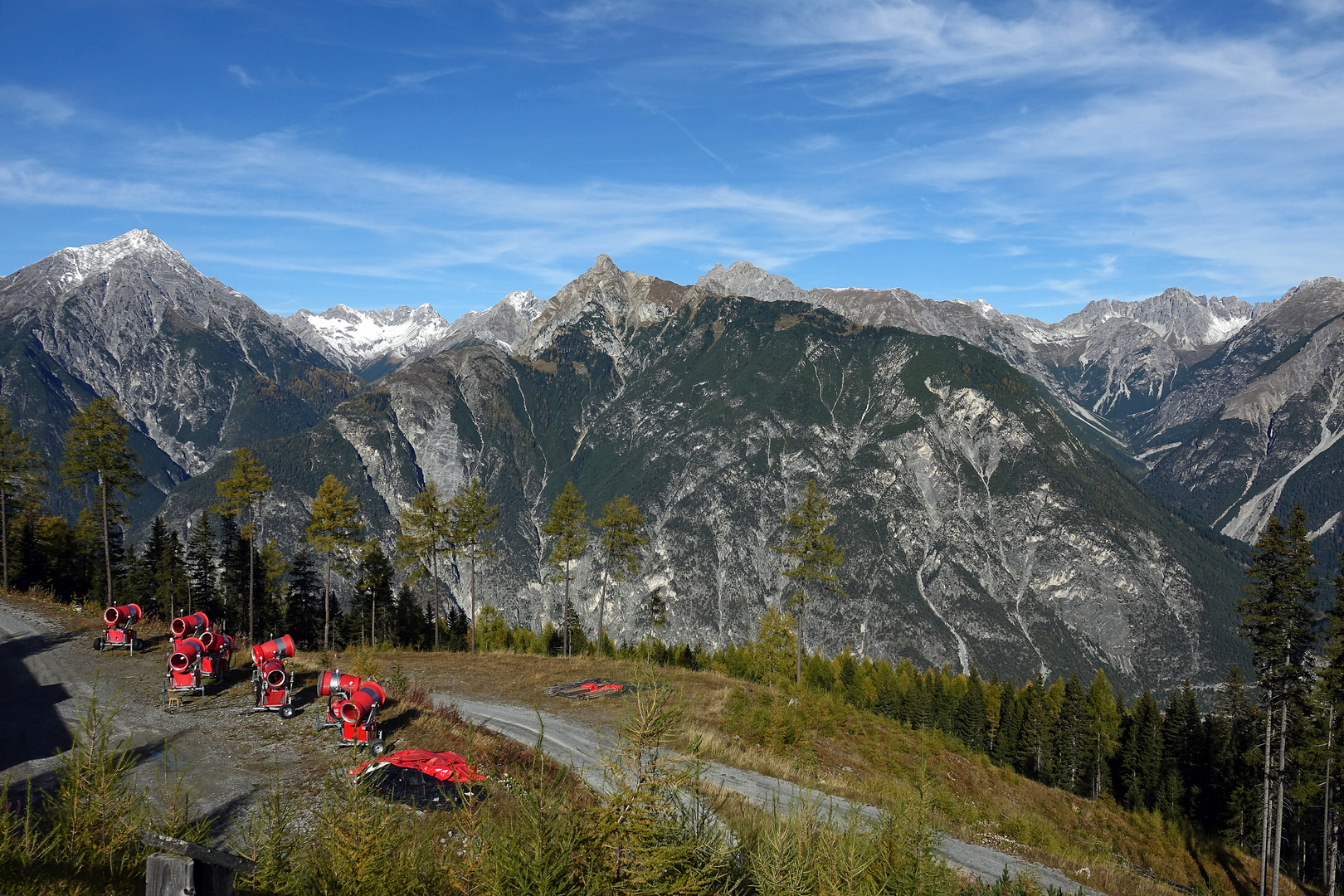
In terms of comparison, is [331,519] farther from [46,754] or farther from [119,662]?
[46,754]

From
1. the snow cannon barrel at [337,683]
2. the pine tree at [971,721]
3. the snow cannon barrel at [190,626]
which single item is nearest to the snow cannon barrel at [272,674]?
the snow cannon barrel at [337,683]

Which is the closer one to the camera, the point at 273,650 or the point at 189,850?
the point at 189,850

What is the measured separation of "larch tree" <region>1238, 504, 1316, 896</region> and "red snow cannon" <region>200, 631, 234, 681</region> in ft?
150

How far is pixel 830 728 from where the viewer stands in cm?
2962

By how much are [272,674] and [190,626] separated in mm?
4720

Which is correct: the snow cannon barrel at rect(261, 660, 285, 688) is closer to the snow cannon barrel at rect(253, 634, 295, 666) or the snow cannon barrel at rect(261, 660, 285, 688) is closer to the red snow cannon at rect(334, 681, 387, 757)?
the snow cannon barrel at rect(253, 634, 295, 666)

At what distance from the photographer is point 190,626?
2308 centimetres

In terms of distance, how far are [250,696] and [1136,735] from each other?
305 feet

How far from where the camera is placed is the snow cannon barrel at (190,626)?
22.0m

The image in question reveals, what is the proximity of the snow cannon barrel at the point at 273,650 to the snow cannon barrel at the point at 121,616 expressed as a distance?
7.97m

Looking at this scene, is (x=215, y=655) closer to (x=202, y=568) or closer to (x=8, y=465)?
(x=8, y=465)

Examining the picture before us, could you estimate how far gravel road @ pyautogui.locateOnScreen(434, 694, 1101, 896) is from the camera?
54.0 feet

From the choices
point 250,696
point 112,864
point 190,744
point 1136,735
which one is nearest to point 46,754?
point 190,744

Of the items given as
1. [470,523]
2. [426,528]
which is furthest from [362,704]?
[426,528]
